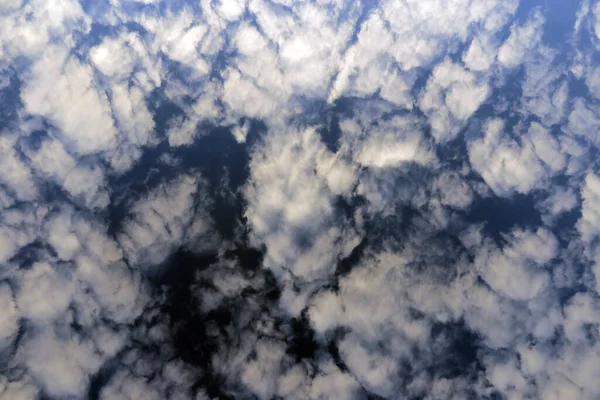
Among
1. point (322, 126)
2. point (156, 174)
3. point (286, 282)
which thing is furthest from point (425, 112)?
point (156, 174)

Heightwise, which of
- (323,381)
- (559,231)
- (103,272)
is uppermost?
(103,272)

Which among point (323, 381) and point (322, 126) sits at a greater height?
point (322, 126)

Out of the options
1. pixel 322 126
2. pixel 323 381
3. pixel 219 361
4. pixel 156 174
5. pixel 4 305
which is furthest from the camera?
pixel 322 126

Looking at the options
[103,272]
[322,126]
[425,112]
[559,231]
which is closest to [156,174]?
[103,272]

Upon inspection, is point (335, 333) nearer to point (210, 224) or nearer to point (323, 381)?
point (323, 381)

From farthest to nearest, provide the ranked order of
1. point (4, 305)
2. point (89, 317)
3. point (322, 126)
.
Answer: point (322, 126), point (89, 317), point (4, 305)

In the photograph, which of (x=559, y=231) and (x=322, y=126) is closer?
(x=559, y=231)

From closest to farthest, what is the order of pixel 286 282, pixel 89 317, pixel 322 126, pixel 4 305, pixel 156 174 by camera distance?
pixel 4 305, pixel 89 317, pixel 286 282, pixel 156 174, pixel 322 126

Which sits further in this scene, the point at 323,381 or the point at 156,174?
the point at 156,174

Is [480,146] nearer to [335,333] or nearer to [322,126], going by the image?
[322,126]
